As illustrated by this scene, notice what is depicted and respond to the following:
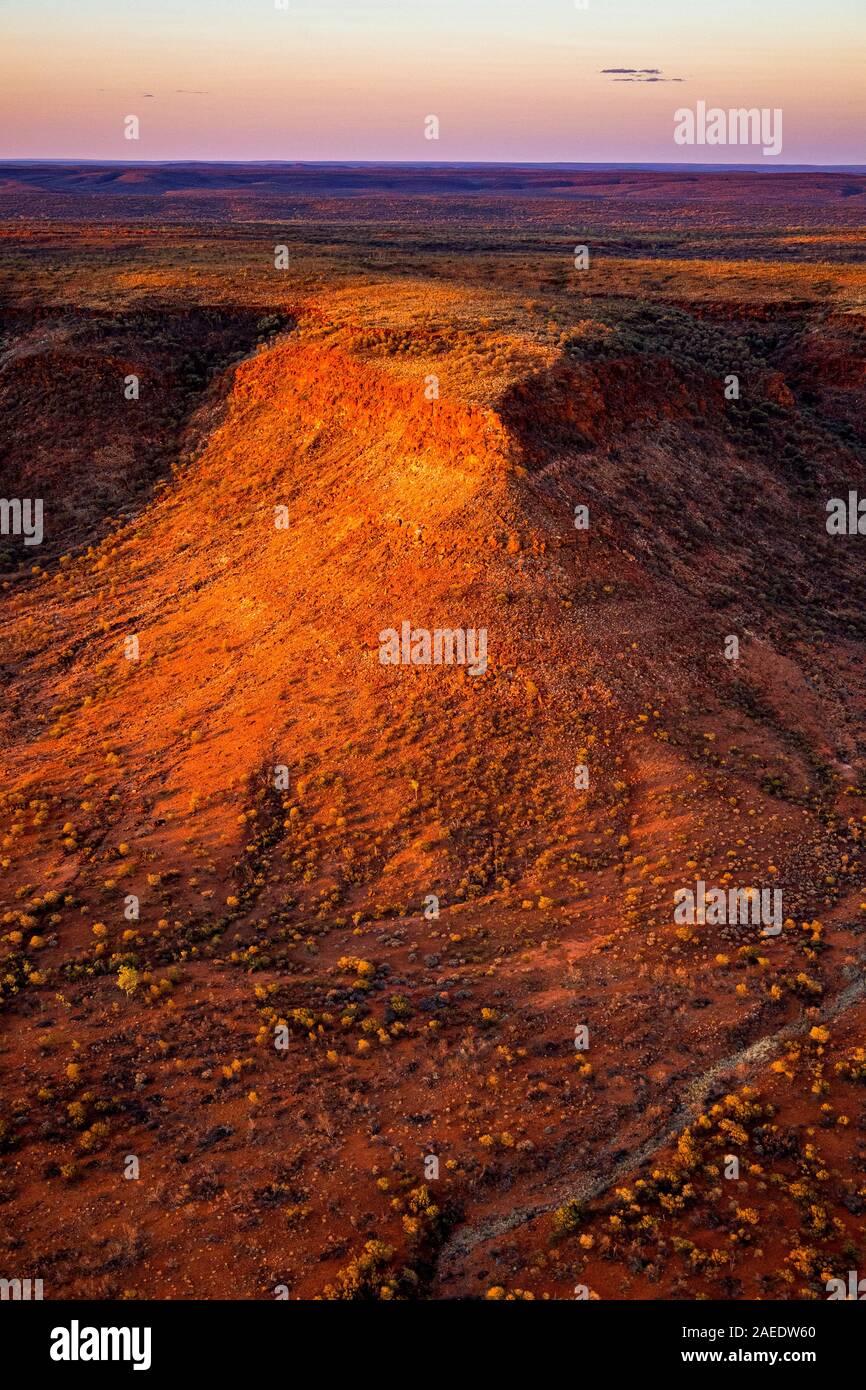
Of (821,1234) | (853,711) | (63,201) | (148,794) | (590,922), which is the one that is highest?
(63,201)

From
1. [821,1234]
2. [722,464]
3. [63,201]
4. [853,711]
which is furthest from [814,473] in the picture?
[63,201]

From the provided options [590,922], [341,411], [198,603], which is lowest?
[590,922]

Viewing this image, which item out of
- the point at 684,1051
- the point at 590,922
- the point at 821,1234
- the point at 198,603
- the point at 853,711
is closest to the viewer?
the point at 821,1234

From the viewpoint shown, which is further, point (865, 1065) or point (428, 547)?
point (428, 547)

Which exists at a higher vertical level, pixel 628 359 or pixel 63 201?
pixel 63 201

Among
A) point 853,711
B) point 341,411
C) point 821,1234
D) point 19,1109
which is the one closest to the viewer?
point 821,1234

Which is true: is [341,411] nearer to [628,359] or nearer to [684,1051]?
→ [628,359]

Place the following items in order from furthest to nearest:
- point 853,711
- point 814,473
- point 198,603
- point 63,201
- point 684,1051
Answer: point 63,201 → point 814,473 → point 198,603 → point 853,711 → point 684,1051

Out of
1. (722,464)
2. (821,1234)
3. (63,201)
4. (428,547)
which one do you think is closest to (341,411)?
(428,547)

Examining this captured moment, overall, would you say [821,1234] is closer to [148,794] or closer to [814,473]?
[148,794]
